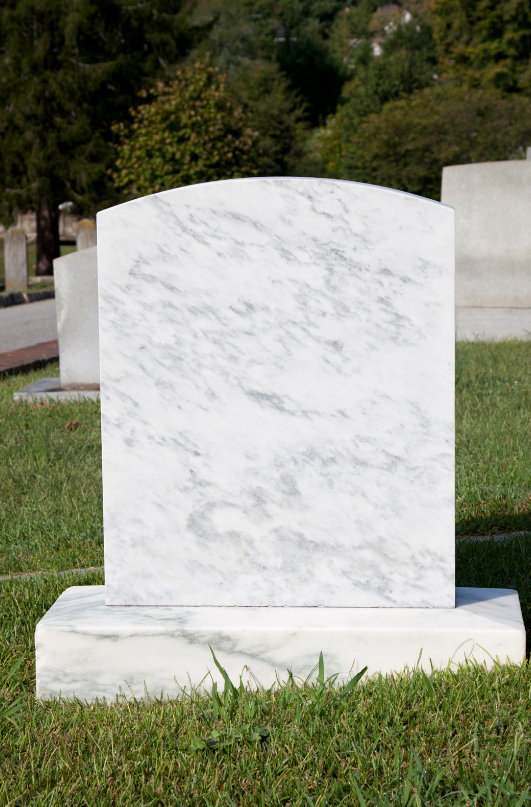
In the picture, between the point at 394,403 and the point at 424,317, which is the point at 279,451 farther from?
the point at 424,317

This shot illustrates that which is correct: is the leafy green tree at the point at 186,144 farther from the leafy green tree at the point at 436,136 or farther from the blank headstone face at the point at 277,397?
the blank headstone face at the point at 277,397

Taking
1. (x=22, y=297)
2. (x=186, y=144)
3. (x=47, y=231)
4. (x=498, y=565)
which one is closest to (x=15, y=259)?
(x=22, y=297)

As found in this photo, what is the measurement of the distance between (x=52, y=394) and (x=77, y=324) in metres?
0.61

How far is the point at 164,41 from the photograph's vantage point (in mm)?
20828

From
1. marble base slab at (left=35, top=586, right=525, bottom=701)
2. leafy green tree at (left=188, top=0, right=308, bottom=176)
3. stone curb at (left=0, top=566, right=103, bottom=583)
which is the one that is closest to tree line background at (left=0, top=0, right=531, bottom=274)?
leafy green tree at (left=188, top=0, right=308, bottom=176)

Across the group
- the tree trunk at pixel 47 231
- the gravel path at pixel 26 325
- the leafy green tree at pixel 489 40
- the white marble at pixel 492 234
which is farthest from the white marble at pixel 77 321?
the leafy green tree at pixel 489 40

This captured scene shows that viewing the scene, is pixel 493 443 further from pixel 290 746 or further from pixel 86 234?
pixel 86 234

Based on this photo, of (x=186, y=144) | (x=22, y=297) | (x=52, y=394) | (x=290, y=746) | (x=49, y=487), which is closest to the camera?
(x=290, y=746)

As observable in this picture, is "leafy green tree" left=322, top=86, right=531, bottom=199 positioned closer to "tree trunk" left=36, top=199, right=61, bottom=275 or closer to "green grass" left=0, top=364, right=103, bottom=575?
"tree trunk" left=36, top=199, right=61, bottom=275

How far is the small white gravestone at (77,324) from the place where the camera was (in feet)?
21.1

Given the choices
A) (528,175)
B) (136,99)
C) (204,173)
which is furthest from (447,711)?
(136,99)

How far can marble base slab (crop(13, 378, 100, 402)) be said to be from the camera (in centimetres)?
614

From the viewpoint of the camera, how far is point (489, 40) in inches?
1051

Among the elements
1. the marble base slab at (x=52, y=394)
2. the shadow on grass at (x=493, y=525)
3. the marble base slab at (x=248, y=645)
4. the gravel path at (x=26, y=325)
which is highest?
the gravel path at (x=26, y=325)
